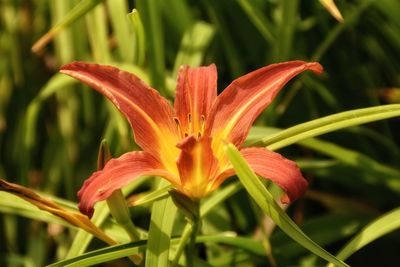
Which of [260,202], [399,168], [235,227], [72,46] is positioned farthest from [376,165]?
[72,46]

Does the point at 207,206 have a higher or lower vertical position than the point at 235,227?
higher

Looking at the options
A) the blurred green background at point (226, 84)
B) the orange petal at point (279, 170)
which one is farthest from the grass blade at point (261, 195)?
the blurred green background at point (226, 84)

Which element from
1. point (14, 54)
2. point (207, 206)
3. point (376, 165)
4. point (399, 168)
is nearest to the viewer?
point (207, 206)

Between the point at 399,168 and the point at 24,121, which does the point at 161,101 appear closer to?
the point at 399,168

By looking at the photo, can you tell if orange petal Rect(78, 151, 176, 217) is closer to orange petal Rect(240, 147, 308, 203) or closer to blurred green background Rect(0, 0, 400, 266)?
orange petal Rect(240, 147, 308, 203)

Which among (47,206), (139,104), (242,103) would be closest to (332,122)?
(242,103)
